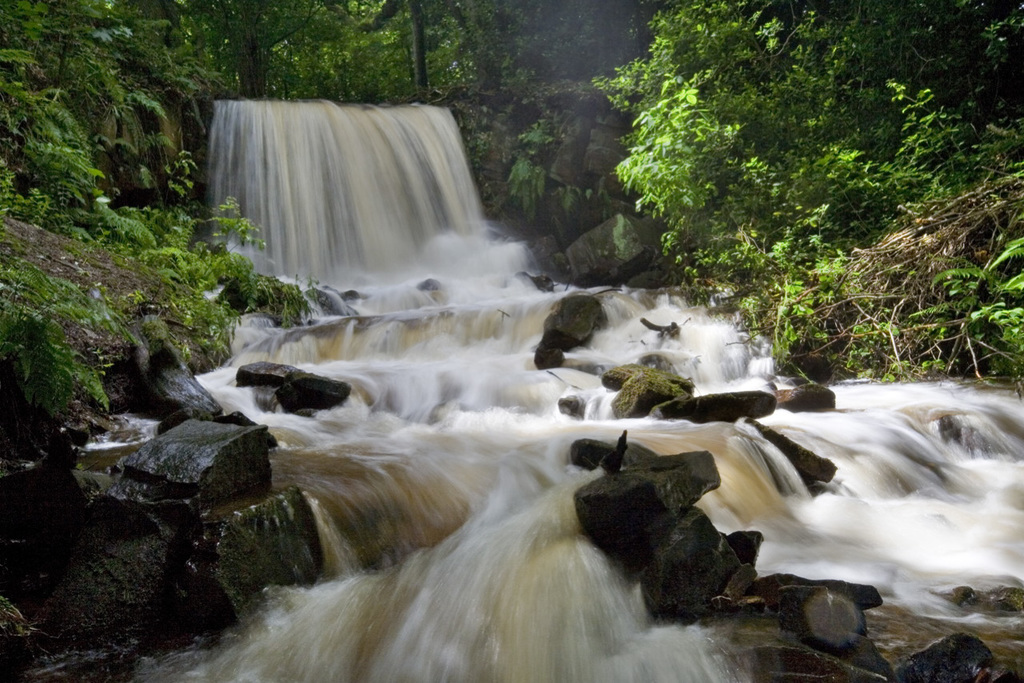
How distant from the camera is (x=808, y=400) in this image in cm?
617

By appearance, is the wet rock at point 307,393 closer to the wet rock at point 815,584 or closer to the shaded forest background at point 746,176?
the shaded forest background at point 746,176

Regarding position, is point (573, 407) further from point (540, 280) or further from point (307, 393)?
point (540, 280)

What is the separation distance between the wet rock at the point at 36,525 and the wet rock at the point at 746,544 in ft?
10.1

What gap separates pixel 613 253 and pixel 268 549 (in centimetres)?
987

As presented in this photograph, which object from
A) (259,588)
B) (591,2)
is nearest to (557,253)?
(591,2)

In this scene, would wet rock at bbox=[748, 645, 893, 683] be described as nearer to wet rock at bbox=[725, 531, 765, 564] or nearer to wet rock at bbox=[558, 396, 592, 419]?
wet rock at bbox=[725, 531, 765, 564]

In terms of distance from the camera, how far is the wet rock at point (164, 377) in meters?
5.29

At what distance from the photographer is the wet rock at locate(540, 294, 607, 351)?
27.8ft

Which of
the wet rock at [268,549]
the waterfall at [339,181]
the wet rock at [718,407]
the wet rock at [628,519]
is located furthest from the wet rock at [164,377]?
the waterfall at [339,181]

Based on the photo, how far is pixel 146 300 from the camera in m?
6.16

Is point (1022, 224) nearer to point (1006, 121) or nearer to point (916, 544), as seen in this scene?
point (1006, 121)

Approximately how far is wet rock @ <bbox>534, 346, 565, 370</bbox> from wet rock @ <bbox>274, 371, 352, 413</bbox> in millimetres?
2631

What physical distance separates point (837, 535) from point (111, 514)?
3921mm

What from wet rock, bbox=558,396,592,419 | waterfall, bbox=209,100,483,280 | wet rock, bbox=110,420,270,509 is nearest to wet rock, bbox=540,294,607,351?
wet rock, bbox=558,396,592,419
